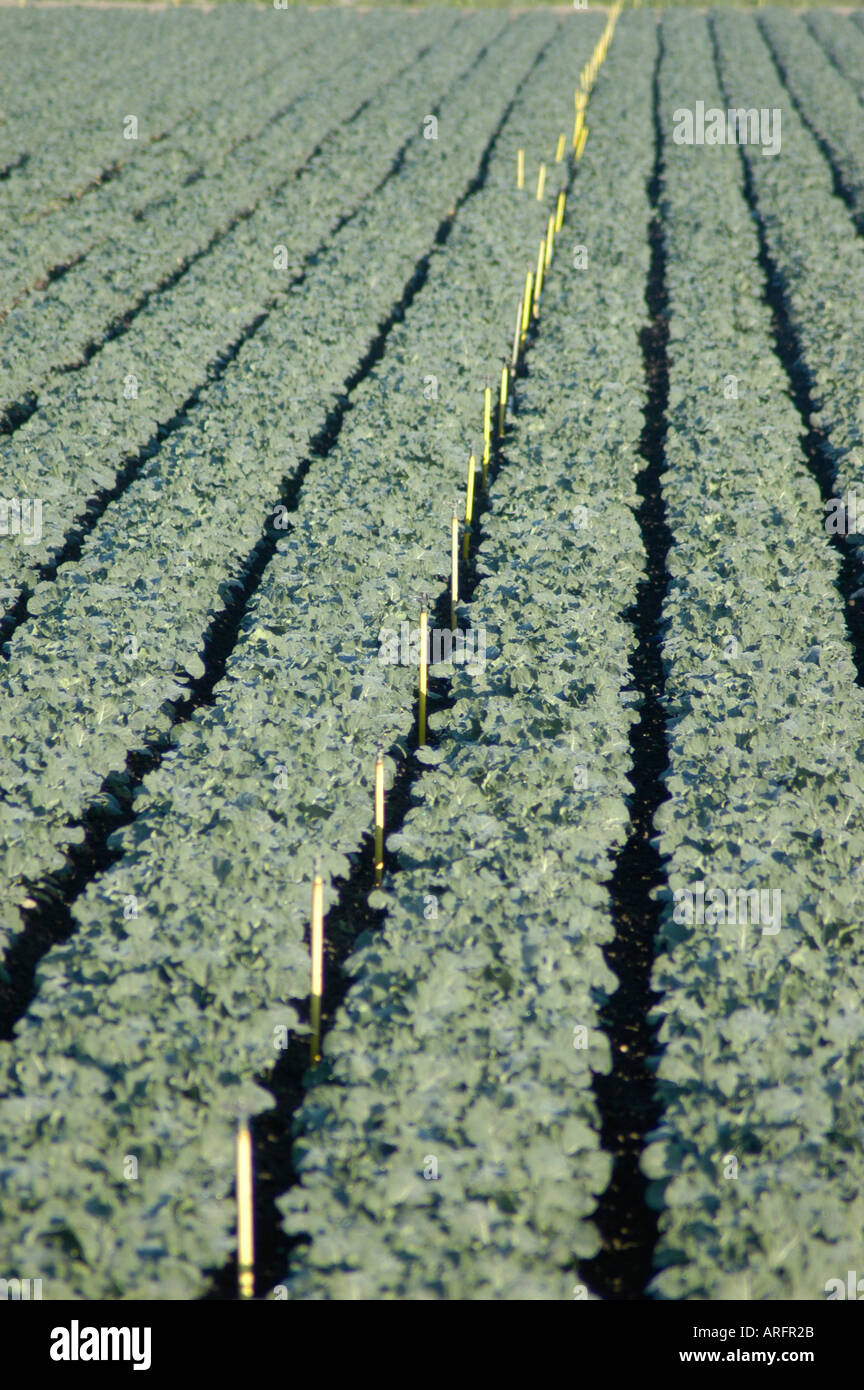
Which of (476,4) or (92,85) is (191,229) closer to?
(92,85)

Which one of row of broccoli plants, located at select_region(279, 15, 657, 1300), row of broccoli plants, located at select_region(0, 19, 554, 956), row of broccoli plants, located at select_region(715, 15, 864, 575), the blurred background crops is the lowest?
row of broccoli plants, located at select_region(279, 15, 657, 1300)

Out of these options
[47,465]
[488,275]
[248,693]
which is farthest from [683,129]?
[248,693]

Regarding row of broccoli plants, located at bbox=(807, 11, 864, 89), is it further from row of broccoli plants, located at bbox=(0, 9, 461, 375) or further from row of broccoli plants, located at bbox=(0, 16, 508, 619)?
row of broccoli plants, located at bbox=(0, 16, 508, 619)

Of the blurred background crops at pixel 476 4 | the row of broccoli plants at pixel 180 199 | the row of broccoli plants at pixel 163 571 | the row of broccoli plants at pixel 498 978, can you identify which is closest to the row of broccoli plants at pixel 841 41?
the blurred background crops at pixel 476 4

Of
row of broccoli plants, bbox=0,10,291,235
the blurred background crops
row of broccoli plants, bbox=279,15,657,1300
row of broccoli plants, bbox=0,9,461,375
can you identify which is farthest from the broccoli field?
the blurred background crops

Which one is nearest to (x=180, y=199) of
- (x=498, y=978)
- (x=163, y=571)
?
(x=163, y=571)

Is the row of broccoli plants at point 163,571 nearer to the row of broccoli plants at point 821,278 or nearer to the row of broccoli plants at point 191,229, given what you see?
the row of broccoli plants at point 191,229
